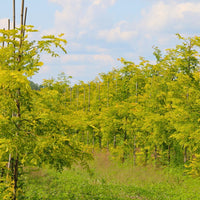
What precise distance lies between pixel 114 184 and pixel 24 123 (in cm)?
775

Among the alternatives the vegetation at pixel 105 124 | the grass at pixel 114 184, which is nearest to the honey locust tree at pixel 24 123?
the vegetation at pixel 105 124

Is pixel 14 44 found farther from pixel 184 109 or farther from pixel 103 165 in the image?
pixel 103 165

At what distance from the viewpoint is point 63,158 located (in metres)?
6.97

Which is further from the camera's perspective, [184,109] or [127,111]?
[127,111]

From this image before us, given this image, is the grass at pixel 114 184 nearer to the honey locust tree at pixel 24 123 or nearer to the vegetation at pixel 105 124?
the vegetation at pixel 105 124

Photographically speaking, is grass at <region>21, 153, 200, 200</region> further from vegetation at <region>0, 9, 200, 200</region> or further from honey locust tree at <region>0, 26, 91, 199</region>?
honey locust tree at <region>0, 26, 91, 199</region>

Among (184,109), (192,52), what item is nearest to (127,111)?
(184,109)

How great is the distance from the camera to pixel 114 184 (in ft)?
44.1

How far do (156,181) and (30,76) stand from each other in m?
10.4

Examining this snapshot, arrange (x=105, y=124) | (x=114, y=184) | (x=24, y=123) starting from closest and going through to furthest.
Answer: (x=24, y=123) < (x=114, y=184) < (x=105, y=124)

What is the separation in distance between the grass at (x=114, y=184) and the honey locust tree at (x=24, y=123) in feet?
8.64

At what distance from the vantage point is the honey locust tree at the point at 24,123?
6.48m

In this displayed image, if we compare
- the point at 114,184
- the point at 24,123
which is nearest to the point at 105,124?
the point at 114,184

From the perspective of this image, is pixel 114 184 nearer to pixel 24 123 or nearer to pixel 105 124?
pixel 105 124
